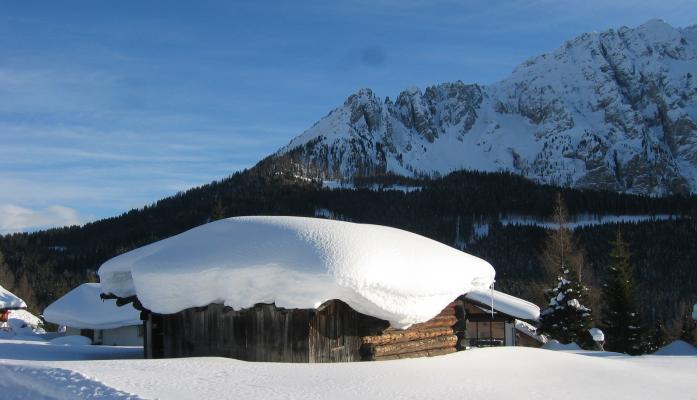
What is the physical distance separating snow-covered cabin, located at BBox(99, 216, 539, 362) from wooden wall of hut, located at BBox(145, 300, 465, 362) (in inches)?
0.9

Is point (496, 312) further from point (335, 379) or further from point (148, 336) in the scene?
point (335, 379)

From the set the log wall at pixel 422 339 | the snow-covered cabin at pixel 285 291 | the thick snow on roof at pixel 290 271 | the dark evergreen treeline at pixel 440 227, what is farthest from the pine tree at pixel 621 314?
the dark evergreen treeline at pixel 440 227

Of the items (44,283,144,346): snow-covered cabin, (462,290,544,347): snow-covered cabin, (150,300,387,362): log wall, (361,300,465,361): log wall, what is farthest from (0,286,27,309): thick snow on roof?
(361,300,465,361): log wall

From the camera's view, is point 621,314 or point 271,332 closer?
point 271,332

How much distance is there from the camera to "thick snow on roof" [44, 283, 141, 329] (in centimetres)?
4209

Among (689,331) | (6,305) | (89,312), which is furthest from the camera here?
(6,305)

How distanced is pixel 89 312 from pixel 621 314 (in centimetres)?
3092

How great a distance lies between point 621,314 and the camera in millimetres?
38094

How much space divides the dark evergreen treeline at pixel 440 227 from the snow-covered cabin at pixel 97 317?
5019cm

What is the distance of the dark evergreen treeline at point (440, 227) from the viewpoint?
397 feet

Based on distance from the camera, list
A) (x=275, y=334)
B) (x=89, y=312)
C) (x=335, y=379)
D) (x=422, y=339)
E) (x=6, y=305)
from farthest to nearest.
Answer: (x=6, y=305)
(x=89, y=312)
(x=422, y=339)
(x=275, y=334)
(x=335, y=379)

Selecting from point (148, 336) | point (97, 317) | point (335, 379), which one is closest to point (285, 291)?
point (335, 379)

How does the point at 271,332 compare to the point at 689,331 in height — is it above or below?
above

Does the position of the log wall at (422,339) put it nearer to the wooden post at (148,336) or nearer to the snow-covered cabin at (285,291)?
the snow-covered cabin at (285,291)
